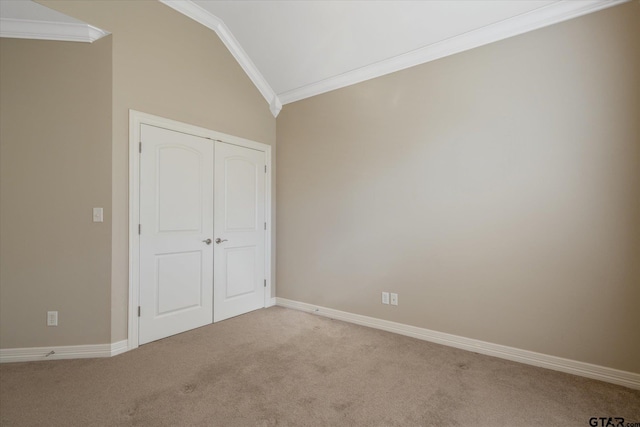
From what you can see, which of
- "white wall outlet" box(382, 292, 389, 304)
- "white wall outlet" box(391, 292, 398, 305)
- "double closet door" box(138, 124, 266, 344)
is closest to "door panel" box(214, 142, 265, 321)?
"double closet door" box(138, 124, 266, 344)

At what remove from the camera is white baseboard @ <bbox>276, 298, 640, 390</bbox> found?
7.34 ft

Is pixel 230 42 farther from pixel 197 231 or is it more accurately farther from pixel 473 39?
pixel 473 39

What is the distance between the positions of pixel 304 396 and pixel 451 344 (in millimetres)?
1577

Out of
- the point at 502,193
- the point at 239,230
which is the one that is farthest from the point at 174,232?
the point at 502,193

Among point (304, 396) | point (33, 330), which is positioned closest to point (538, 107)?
point (304, 396)

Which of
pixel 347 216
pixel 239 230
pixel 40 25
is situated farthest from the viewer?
pixel 239 230

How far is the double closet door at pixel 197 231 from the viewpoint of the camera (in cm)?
295

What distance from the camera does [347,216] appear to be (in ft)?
11.8

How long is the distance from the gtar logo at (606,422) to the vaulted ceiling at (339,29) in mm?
2828

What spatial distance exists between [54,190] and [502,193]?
12.6 ft

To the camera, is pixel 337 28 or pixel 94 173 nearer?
pixel 94 173

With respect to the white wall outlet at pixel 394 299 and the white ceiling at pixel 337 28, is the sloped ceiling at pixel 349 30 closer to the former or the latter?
the white ceiling at pixel 337 28

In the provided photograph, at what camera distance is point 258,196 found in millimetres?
4051

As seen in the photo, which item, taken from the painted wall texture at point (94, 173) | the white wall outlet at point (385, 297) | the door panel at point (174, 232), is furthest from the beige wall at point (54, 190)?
the white wall outlet at point (385, 297)
